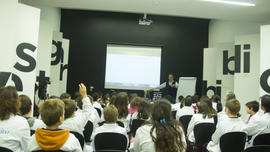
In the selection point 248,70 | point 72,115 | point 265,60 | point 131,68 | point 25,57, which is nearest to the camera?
point 72,115

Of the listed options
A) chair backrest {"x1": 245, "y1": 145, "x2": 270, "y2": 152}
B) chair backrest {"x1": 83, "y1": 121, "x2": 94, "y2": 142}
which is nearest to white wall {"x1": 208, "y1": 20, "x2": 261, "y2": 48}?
chair backrest {"x1": 83, "y1": 121, "x2": 94, "y2": 142}

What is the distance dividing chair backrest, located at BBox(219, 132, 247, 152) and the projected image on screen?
7.30 meters

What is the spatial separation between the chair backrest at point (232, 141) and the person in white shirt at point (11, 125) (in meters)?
2.17

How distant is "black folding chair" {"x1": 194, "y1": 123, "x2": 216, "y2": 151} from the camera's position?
3430 mm

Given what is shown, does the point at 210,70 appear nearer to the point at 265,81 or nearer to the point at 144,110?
the point at 265,81

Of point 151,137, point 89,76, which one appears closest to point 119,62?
point 89,76

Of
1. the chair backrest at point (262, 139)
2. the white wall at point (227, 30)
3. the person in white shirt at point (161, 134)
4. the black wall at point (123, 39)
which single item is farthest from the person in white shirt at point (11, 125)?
the white wall at point (227, 30)

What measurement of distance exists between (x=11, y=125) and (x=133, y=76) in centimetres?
791

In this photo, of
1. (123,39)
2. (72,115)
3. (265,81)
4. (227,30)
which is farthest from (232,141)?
Result: (123,39)

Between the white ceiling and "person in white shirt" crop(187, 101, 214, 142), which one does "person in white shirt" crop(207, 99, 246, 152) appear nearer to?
"person in white shirt" crop(187, 101, 214, 142)

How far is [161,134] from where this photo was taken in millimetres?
1900

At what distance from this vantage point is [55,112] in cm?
187

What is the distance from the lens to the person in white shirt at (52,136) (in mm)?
1755

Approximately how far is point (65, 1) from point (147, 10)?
2.56 meters
